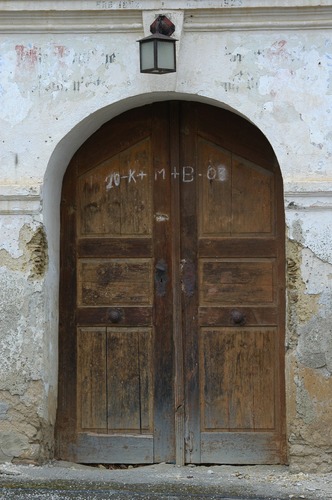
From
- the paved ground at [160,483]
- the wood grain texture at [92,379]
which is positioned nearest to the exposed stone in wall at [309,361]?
the paved ground at [160,483]

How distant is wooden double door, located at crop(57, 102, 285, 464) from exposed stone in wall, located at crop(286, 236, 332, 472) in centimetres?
32

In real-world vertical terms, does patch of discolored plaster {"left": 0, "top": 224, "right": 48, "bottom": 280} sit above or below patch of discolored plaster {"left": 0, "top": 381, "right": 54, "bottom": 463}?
above

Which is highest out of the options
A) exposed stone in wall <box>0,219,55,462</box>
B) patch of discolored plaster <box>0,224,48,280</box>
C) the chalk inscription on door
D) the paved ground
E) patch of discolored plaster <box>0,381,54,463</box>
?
the chalk inscription on door

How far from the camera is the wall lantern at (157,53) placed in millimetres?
6766

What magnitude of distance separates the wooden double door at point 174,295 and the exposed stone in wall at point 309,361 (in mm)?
325

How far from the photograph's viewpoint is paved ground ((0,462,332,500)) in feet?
21.1

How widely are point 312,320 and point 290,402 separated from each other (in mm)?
544

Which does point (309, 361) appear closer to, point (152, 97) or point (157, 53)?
point (152, 97)

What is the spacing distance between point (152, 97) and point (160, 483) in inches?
99.2

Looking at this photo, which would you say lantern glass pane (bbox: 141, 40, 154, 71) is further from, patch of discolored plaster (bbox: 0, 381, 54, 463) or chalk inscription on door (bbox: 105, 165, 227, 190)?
patch of discolored plaster (bbox: 0, 381, 54, 463)

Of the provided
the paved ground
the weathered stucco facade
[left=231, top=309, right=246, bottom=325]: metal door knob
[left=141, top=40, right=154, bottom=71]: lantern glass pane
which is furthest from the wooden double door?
[left=141, top=40, right=154, bottom=71]: lantern glass pane

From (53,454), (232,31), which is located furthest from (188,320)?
(232,31)

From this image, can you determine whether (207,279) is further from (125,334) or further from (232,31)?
(232,31)

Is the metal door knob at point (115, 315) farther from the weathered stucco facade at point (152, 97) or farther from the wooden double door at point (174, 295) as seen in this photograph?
the weathered stucco facade at point (152, 97)
